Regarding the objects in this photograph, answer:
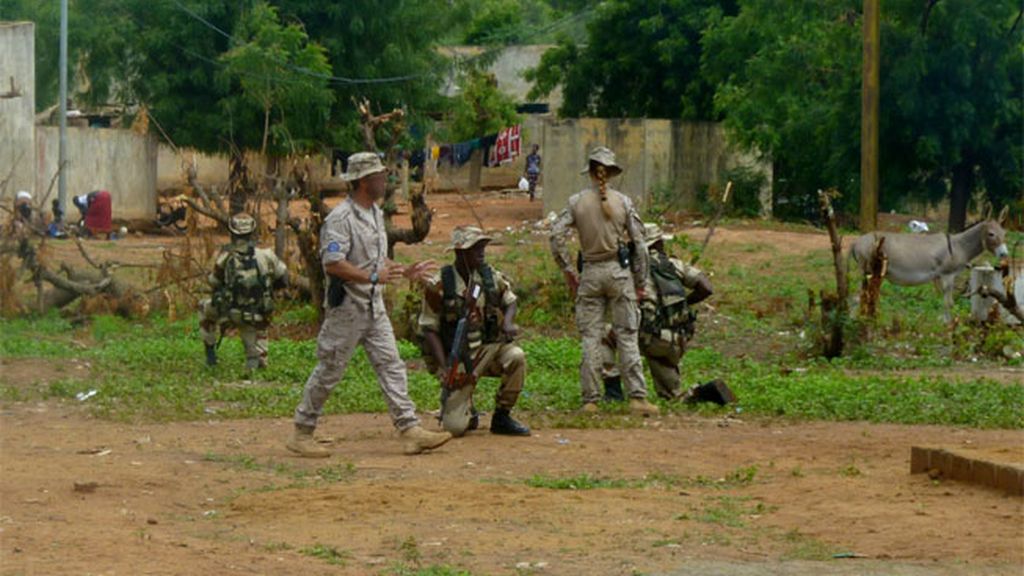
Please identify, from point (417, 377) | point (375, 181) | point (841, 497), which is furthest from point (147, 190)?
point (841, 497)

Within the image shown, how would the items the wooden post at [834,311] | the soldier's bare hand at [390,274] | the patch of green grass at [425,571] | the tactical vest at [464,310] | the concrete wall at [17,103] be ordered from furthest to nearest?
the concrete wall at [17,103], the wooden post at [834,311], the tactical vest at [464,310], the soldier's bare hand at [390,274], the patch of green grass at [425,571]

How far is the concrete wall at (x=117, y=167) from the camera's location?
3709 centimetres

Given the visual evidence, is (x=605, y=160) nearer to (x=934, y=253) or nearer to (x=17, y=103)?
(x=934, y=253)

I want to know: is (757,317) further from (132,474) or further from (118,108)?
(118,108)

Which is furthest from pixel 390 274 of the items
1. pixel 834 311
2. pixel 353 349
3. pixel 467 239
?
pixel 834 311

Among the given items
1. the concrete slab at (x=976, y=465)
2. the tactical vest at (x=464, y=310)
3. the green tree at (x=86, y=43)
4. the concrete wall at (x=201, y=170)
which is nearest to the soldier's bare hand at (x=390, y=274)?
the tactical vest at (x=464, y=310)

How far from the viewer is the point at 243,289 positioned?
16344mm

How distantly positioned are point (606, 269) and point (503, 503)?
4133 mm

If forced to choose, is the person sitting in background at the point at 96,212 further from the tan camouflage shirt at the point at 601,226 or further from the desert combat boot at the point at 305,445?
the desert combat boot at the point at 305,445

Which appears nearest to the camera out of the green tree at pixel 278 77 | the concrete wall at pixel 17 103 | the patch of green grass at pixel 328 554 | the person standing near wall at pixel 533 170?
the patch of green grass at pixel 328 554

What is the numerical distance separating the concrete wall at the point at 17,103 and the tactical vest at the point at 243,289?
17958mm

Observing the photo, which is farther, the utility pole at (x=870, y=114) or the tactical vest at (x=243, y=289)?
the utility pole at (x=870, y=114)

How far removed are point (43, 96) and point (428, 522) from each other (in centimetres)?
3985

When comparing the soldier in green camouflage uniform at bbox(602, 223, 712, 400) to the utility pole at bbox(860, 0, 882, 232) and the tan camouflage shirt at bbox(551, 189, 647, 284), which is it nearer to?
the tan camouflage shirt at bbox(551, 189, 647, 284)
